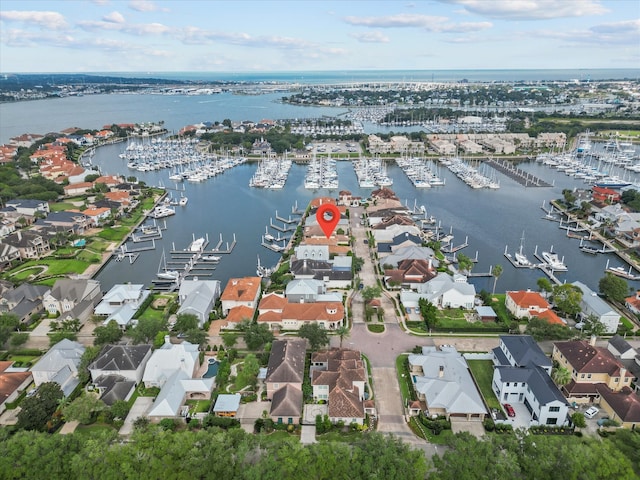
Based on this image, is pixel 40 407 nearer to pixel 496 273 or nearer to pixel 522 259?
pixel 496 273

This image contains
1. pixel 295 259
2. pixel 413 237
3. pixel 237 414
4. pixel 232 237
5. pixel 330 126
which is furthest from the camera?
pixel 330 126

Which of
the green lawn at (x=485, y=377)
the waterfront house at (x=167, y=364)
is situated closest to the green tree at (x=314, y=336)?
the waterfront house at (x=167, y=364)

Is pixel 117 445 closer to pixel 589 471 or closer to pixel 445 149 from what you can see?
pixel 589 471

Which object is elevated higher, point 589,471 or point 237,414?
point 589,471

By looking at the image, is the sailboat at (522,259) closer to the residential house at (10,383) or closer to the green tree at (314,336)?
the green tree at (314,336)

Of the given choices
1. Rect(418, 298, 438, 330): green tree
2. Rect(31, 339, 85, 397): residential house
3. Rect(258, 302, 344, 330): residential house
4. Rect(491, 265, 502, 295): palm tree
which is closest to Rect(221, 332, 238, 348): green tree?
Rect(258, 302, 344, 330): residential house

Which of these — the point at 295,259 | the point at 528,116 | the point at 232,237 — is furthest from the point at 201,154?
the point at 528,116
